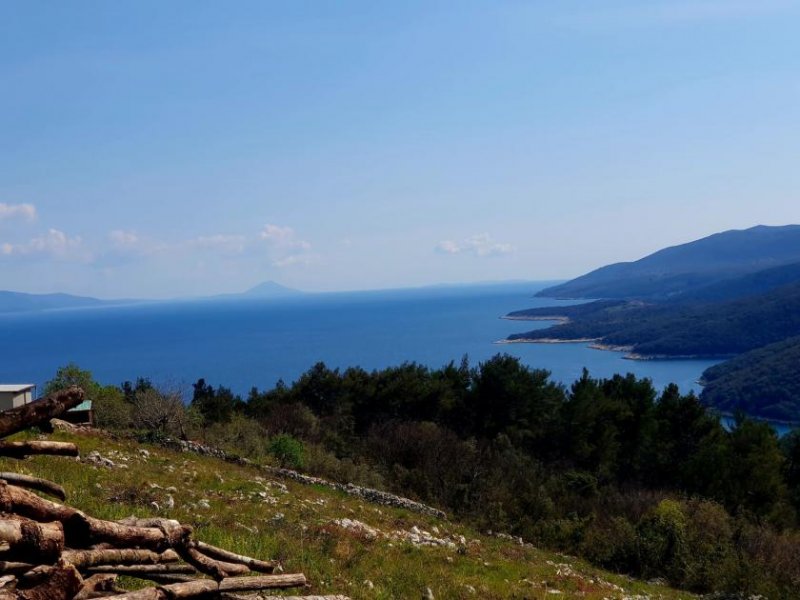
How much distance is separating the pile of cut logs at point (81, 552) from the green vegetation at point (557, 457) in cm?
1630

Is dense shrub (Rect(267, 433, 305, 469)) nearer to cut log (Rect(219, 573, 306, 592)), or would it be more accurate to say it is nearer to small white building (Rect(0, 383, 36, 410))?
small white building (Rect(0, 383, 36, 410))

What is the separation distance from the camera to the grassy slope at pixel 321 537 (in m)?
10.1

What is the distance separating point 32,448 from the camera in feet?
21.2

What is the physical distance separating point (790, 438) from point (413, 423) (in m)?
32.7

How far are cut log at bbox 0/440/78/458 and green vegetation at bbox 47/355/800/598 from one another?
18.0 metres

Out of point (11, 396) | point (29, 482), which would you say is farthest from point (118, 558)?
point (11, 396)

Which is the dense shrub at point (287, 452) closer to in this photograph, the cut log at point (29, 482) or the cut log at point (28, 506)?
the cut log at point (29, 482)

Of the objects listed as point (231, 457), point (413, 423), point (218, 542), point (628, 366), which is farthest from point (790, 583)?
point (628, 366)

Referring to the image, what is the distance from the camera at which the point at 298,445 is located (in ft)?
97.3

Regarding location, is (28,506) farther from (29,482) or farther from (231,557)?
(231,557)

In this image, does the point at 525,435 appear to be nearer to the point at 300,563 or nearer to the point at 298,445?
the point at 298,445

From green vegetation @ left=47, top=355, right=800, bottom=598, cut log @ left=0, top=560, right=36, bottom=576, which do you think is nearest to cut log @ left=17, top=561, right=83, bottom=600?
cut log @ left=0, top=560, right=36, bottom=576

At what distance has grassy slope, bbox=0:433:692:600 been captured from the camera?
10078 millimetres

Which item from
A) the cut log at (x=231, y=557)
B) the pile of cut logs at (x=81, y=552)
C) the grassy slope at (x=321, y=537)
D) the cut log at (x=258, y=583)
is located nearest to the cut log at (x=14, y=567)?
the pile of cut logs at (x=81, y=552)
